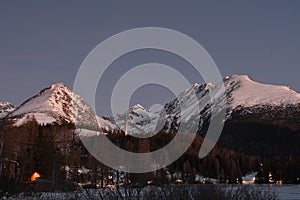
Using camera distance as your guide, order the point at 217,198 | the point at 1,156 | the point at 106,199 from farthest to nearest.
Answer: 1. the point at 1,156
2. the point at 217,198
3. the point at 106,199

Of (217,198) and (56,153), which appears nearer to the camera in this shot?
(217,198)

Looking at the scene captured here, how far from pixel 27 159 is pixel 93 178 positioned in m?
32.1

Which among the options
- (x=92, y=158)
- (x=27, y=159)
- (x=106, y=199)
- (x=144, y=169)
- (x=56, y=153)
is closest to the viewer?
(x=106, y=199)

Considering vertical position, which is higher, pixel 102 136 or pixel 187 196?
pixel 102 136

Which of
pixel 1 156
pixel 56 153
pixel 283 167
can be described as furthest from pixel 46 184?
pixel 283 167

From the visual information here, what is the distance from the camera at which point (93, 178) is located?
4924 inches

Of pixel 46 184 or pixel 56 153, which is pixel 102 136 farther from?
pixel 46 184

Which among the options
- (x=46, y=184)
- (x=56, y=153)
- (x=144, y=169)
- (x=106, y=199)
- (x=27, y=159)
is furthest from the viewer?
(x=144, y=169)

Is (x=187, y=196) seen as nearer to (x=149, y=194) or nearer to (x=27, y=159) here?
(x=149, y=194)

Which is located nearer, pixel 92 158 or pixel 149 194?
pixel 149 194

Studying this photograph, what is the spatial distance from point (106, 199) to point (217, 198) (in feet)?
14.8

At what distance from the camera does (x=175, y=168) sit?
17638 centimetres

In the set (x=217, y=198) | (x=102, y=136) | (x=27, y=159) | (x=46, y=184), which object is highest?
(x=102, y=136)

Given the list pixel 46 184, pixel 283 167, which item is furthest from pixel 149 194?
pixel 283 167
